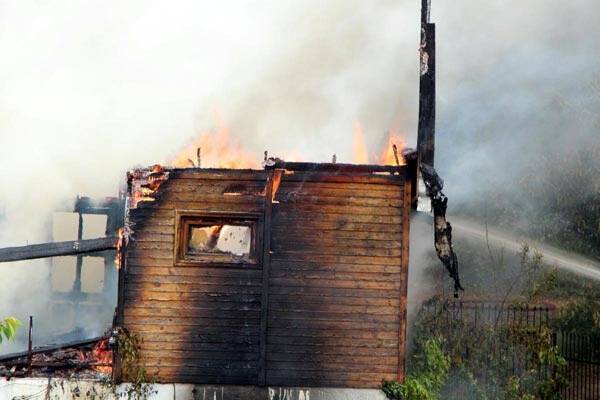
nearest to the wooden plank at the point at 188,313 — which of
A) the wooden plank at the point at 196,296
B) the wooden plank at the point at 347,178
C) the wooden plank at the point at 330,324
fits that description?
the wooden plank at the point at 196,296

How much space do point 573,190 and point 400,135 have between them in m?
9.56

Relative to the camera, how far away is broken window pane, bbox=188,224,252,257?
1371 cm

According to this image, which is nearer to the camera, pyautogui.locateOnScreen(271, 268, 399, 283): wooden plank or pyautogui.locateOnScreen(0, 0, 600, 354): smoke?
pyautogui.locateOnScreen(271, 268, 399, 283): wooden plank

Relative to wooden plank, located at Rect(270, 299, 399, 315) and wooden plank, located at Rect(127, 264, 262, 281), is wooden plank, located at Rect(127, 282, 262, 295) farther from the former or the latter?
wooden plank, located at Rect(270, 299, 399, 315)

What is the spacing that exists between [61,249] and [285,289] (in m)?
3.51

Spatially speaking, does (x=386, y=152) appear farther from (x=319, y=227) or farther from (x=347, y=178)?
(x=319, y=227)

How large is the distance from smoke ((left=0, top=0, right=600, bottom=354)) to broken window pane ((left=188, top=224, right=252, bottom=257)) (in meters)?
4.26

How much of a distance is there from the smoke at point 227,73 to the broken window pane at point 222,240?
168 inches

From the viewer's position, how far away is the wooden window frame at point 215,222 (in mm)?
13438

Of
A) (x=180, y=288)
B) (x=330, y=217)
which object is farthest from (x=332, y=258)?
(x=180, y=288)

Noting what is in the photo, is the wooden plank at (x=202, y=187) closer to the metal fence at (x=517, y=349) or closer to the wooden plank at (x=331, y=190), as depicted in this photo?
the wooden plank at (x=331, y=190)

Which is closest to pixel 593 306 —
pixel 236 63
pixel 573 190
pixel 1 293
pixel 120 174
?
pixel 573 190

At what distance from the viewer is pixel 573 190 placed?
22875 millimetres

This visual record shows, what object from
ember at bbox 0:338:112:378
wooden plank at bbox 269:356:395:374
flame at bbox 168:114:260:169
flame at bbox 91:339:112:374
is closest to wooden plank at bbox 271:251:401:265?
wooden plank at bbox 269:356:395:374
